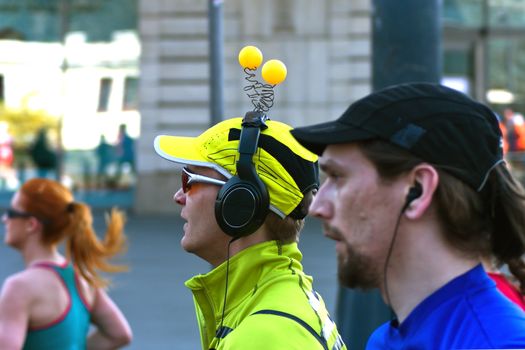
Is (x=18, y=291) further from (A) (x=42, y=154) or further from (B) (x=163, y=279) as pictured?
(A) (x=42, y=154)

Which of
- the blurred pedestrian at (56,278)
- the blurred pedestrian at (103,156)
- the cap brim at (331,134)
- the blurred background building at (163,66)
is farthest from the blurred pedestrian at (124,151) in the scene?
the cap brim at (331,134)

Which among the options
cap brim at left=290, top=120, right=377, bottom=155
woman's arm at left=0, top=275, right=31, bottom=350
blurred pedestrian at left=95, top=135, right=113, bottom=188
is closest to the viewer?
cap brim at left=290, top=120, right=377, bottom=155

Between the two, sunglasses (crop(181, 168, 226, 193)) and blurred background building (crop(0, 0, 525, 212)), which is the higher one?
sunglasses (crop(181, 168, 226, 193))

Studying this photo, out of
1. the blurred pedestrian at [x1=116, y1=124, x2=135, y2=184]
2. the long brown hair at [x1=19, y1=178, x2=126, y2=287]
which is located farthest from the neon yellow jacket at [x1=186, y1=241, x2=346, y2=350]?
the blurred pedestrian at [x1=116, y1=124, x2=135, y2=184]

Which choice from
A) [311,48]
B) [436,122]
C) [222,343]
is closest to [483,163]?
[436,122]

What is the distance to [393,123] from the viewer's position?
188cm

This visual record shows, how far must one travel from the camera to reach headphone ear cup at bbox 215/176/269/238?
2.79 meters

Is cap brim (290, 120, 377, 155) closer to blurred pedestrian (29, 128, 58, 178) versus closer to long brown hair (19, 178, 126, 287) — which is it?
long brown hair (19, 178, 126, 287)

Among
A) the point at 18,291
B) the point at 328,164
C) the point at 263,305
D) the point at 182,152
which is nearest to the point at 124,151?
the point at 18,291

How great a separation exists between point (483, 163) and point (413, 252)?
0.70 feet

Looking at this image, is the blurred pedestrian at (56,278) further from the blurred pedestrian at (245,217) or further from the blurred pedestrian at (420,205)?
the blurred pedestrian at (420,205)

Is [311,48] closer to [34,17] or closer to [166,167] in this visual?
[166,167]

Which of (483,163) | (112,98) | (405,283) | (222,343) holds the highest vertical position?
(483,163)

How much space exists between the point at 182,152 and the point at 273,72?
0.37 meters
